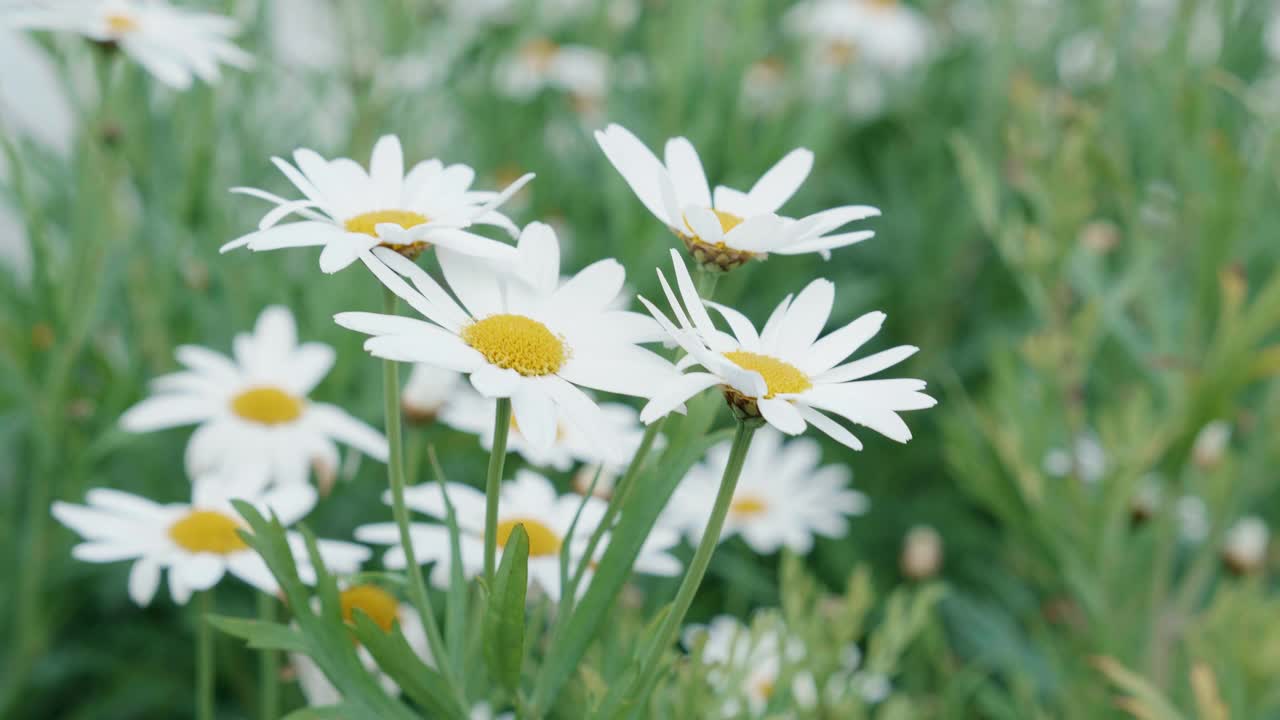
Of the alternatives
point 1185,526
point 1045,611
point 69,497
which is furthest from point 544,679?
point 1185,526

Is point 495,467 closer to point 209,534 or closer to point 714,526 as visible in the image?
point 714,526

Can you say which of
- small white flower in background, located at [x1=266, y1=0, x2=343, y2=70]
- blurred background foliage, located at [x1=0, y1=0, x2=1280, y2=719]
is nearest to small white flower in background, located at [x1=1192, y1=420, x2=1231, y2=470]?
blurred background foliage, located at [x1=0, y1=0, x2=1280, y2=719]

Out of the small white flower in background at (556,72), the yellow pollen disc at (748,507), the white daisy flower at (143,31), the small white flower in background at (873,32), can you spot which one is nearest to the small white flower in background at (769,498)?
the yellow pollen disc at (748,507)

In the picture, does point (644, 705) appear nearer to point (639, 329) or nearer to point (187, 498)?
point (639, 329)

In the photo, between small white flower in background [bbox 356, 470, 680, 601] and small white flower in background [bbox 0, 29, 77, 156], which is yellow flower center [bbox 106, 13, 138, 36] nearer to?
Result: small white flower in background [bbox 356, 470, 680, 601]

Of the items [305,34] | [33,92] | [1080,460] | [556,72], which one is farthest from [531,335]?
[305,34]
